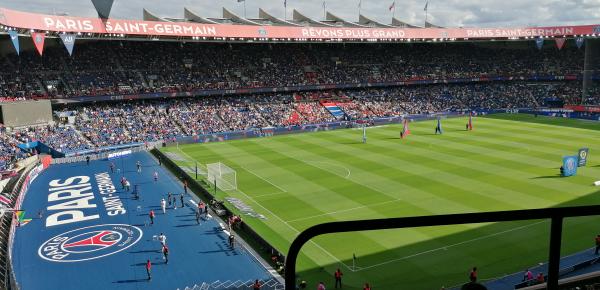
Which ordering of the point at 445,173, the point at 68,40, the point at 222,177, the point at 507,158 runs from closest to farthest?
1. the point at 222,177
2. the point at 445,173
3. the point at 507,158
4. the point at 68,40

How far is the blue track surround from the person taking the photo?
22484 mm

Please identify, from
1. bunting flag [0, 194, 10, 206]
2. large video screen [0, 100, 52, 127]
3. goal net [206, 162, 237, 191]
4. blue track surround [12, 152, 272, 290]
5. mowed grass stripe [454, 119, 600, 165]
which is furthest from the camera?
large video screen [0, 100, 52, 127]

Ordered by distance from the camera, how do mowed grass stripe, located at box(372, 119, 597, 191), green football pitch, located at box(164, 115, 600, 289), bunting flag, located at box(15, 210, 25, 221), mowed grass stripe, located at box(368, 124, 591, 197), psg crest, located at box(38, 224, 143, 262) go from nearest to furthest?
green football pitch, located at box(164, 115, 600, 289) < psg crest, located at box(38, 224, 143, 262) < bunting flag, located at box(15, 210, 25, 221) < mowed grass stripe, located at box(368, 124, 591, 197) < mowed grass stripe, located at box(372, 119, 597, 191)

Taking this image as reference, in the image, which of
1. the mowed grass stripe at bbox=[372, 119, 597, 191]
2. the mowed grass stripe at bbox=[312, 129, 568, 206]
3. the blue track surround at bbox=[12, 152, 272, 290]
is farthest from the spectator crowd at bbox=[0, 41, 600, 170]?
the mowed grass stripe at bbox=[372, 119, 597, 191]

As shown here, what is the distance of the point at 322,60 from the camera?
8475 centimetres

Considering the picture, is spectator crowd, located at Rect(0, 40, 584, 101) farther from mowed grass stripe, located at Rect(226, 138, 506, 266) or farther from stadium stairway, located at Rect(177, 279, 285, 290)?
mowed grass stripe, located at Rect(226, 138, 506, 266)

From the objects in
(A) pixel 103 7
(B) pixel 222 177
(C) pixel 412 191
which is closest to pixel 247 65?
(A) pixel 103 7

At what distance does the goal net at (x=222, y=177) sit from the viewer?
120 feet

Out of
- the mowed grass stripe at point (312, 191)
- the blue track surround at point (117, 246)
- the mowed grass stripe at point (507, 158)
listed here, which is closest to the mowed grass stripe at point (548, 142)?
the mowed grass stripe at point (507, 158)

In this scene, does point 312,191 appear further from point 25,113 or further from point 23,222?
point 25,113

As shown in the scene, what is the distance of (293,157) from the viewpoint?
157 ft

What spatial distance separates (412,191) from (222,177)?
1500 centimetres

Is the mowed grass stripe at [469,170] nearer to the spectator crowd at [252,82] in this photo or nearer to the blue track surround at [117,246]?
the blue track surround at [117,246]

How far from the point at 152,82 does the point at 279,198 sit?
137ft
